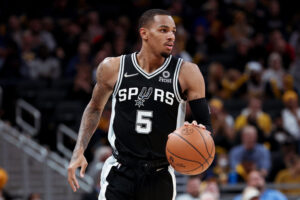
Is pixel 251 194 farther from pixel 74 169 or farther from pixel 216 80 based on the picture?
pixel 216 80

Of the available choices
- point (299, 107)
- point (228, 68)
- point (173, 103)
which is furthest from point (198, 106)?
point (228, 68)

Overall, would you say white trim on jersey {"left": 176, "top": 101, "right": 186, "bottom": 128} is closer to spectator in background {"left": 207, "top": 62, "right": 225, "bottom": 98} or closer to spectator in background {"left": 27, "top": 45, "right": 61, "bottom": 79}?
spectator in background {"left": 207, "top": 62, "right": 225, "bottom": 98}

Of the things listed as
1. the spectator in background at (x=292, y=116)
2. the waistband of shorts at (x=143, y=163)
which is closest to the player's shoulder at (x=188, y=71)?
the waistband of shorts at (x=143, y=163)

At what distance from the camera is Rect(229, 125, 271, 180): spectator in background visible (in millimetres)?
10461

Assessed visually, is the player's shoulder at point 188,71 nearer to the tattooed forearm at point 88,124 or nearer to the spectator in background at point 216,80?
the tattooed forearm at point 88,124

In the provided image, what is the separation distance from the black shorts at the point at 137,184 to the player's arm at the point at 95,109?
25 centimetres

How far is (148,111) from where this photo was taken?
17.9 ft

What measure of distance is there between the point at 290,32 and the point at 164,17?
430 inches

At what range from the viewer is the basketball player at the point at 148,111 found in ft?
17.8

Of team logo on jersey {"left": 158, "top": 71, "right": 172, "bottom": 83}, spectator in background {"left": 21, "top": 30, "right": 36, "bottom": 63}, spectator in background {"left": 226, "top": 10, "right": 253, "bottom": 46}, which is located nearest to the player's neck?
team logo on jersey {"left": 158, "top": 71, "right": 172, "bottom": 83}

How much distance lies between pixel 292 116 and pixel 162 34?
6875mm

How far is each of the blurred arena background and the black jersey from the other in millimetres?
Answer: 3390

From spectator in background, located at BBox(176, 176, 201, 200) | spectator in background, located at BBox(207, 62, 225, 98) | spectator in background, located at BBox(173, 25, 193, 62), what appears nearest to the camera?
spectator in background, located at BBox(176, 176, 201, 200)

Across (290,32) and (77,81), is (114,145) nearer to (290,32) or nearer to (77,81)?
(77,81)
